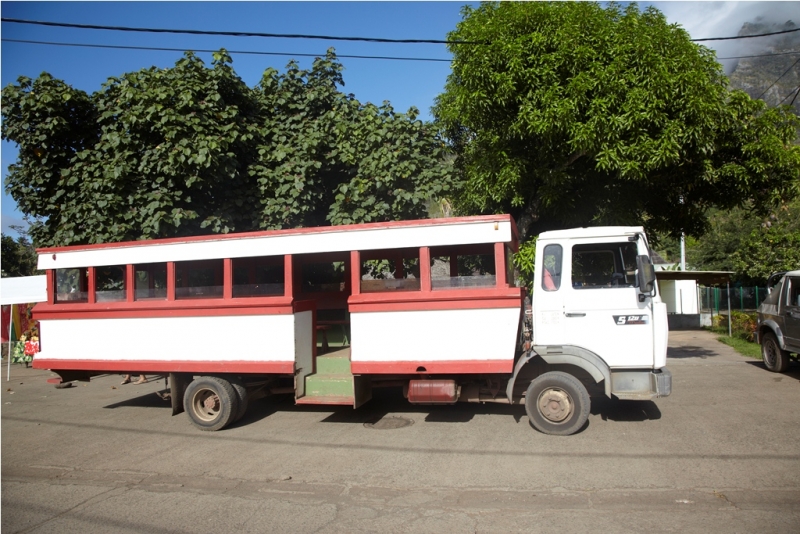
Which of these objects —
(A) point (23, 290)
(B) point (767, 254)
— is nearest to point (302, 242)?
(A) point (23, 290)

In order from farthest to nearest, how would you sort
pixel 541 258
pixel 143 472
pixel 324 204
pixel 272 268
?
pixel 324 204 < pixel 272 268 < pixel 541 258 < pixel 143 472

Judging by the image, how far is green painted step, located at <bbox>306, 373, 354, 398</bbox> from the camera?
7723mm

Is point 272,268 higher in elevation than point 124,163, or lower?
lower

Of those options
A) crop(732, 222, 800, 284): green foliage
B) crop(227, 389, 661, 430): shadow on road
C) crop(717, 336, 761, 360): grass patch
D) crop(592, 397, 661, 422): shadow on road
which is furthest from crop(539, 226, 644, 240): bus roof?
crop(732, 222, 800, 284): green foliage

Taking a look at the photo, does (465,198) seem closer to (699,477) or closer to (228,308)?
(228,308)

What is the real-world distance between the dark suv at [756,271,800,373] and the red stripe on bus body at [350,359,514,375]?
7.23m

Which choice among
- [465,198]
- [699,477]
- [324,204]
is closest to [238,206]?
[324,204]

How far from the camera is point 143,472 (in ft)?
20.6

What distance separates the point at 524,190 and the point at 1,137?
10377 millimetres

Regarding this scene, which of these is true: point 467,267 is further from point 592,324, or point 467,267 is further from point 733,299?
point 733,299

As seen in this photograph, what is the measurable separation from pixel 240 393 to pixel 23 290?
1118 cm

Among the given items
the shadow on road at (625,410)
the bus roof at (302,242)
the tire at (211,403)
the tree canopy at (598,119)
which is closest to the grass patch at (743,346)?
the tree canopy at (598,119)

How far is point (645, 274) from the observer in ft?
21.6

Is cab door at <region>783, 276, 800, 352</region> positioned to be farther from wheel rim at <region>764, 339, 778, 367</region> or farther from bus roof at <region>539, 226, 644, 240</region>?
bus roof at <region>539, 226, 644, 240</region>
